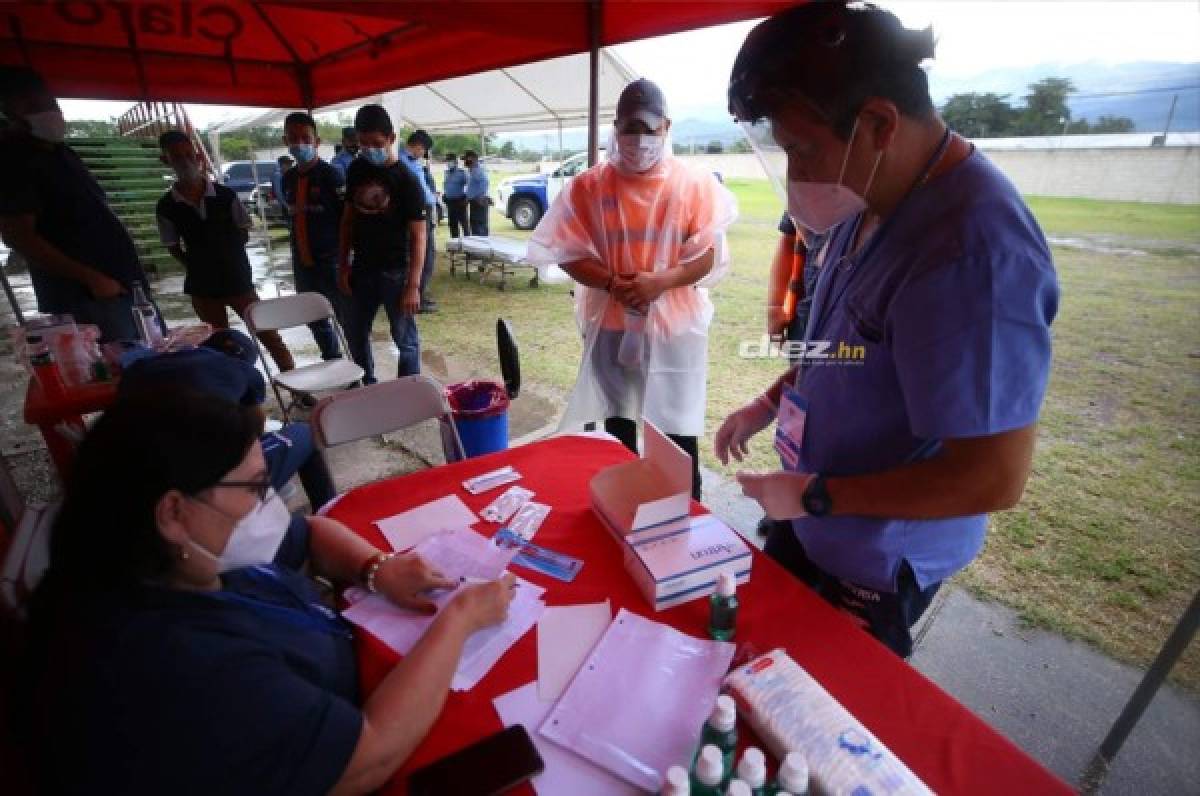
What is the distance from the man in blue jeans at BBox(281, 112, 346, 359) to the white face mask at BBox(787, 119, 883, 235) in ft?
12.1

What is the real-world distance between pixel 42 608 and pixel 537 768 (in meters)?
0.72

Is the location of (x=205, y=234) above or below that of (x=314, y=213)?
below

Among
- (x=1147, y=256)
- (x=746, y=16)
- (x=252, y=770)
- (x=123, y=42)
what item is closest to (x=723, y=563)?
(x=252, y=770)

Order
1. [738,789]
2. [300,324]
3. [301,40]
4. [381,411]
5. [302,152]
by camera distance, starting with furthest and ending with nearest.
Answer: [302,152], [301,40], [300,324], [381,411], [738,789]

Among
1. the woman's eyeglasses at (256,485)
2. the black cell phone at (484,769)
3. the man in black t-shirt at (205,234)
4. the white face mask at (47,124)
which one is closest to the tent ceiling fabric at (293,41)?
the man in black t-shirt at (205,234)

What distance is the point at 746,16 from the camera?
204 centimetres

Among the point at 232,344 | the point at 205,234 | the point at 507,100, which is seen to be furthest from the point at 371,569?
the point at 507,100

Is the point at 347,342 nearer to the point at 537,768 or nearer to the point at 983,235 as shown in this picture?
the point at 537,768

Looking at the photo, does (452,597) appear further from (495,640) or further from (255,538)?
(255,538)

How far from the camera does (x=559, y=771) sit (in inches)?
31.5

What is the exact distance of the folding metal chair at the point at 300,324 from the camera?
3.27 meters

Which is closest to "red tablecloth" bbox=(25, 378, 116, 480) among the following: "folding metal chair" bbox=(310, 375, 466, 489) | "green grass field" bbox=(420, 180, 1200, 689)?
"folding metal chair" bbox=(310, 375, 466, 489)

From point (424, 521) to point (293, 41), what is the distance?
14.1 ft

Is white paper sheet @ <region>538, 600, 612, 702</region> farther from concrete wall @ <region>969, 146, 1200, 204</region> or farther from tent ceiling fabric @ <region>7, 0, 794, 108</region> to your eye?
concrete wall @ <region>969, 146, 1200, 204</region>
